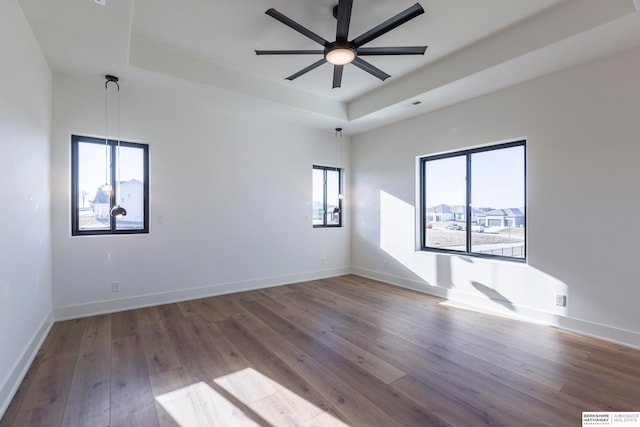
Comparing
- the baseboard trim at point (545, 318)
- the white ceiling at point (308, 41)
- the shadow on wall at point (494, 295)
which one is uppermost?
the white ceiling at point (308, 41)

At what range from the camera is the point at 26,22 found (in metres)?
2.44

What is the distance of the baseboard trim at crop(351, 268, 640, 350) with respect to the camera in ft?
9.42

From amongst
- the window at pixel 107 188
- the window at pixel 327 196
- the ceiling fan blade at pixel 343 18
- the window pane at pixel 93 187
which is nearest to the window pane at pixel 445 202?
the window at pixel 327 196

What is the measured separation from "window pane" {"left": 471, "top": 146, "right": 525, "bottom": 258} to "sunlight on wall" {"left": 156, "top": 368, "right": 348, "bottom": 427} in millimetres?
3266

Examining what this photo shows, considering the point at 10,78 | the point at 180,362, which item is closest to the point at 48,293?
the point at 180,362

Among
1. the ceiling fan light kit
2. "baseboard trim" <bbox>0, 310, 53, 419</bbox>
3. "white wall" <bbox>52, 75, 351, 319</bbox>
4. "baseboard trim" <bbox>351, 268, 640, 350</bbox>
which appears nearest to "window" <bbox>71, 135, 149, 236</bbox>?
"white wall" <bbox>52, 75, 351, 319</bbox>

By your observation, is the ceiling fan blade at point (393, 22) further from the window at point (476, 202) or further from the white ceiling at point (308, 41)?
the window at point (476, 202)

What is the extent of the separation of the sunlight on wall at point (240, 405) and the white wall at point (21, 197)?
1.15 meters

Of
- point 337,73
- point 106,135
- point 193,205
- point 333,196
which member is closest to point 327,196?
point 333,196

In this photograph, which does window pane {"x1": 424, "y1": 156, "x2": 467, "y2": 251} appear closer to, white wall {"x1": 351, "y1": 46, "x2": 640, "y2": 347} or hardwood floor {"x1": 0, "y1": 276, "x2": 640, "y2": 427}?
white wall {"x1": 351, "y1": 46, "x2": 640, "y2": 347}

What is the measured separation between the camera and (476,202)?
4211mm

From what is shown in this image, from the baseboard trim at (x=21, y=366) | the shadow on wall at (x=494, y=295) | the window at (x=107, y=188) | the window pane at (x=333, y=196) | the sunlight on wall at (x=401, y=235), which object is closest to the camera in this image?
the baseboard trim at (x=21, y=366)

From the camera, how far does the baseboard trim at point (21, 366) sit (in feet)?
6.40

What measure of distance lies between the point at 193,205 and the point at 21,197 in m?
2.01
